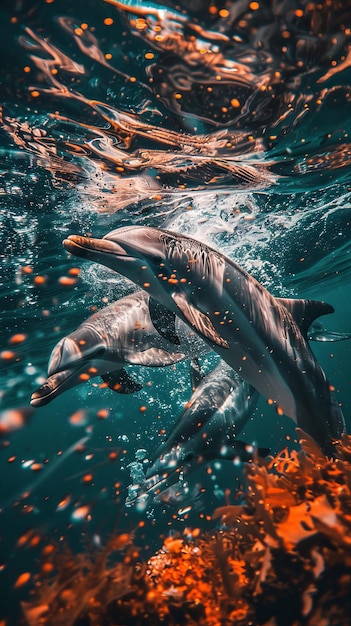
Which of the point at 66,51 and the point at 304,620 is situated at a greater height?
the point at 66,51

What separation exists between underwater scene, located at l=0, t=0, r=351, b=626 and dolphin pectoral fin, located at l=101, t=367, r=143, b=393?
0.08 feet

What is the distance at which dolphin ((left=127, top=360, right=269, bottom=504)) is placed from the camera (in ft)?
21.8

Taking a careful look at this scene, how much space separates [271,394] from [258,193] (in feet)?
20.6

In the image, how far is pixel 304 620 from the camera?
2400mm

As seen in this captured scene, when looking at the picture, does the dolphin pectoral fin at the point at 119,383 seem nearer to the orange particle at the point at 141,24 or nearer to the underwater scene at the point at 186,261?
the underwater scene at the point at 186,261

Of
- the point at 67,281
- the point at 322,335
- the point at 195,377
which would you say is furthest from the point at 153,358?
the point at 67,281

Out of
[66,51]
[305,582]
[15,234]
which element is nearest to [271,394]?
[305,582]

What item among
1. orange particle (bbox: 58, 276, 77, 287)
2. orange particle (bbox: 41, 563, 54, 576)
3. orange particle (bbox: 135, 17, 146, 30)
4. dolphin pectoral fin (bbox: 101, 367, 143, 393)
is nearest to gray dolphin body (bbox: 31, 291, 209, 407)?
dolphin pectoral fin (bbox: 101, 367, 143, 393)

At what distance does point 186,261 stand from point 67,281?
321 inches

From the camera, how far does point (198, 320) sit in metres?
4.47

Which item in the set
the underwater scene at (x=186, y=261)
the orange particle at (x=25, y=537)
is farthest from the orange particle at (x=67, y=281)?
the orange particle at (x=25, y=537)

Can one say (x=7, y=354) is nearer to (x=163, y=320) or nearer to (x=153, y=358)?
(x=153, y=358)

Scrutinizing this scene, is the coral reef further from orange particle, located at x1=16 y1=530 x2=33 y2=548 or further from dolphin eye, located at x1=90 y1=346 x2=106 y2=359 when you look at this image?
dolphin eye, located at x1=90 y1=346 x2=106 y2=359

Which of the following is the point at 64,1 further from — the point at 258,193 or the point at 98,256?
the point at 258,193
